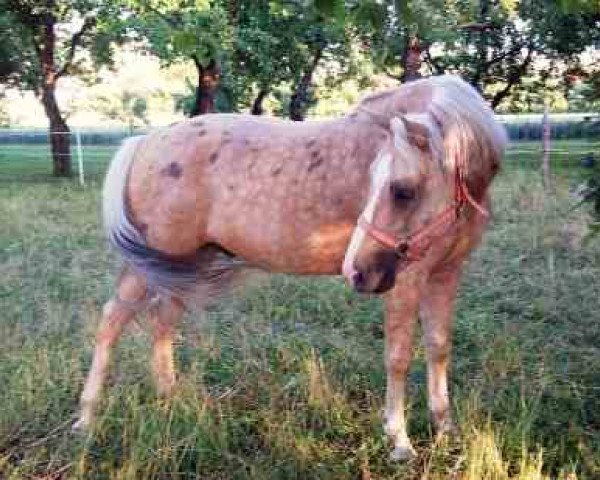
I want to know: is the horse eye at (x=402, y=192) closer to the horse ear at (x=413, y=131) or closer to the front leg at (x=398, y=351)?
the horse ear at (x=413, y=131)

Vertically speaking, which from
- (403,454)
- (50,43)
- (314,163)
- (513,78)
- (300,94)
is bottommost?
(403,454)

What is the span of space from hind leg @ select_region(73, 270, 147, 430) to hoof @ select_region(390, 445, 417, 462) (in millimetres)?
1457

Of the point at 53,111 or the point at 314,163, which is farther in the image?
the point at 53,111

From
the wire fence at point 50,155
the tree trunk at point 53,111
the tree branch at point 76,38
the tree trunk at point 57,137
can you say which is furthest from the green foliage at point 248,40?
the tree trunk at point 57,137

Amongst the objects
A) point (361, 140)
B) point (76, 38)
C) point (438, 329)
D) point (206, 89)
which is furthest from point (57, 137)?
point (438, 329)

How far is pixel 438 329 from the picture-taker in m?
3.46

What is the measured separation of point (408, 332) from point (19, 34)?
1673 cm

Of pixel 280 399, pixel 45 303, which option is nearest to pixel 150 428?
pixel 280 399

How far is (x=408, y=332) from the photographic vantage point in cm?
324

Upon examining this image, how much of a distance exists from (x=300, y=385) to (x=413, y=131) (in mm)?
1472

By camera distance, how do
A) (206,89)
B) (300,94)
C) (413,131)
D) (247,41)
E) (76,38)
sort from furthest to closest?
1. (300,94)
2. (76,38)
3. (206,89)
4. (247,41)
5. (413,131)

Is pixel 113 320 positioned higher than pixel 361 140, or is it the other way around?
pixel 361 140

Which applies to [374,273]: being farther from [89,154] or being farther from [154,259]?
[89,154]

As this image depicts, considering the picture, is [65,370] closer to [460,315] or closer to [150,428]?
[150,428]
